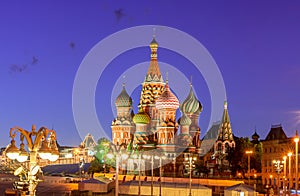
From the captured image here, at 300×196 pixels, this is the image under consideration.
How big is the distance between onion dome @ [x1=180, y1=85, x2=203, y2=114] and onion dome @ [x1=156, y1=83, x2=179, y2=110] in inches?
90.2

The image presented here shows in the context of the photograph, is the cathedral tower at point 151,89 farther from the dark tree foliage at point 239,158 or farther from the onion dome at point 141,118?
the dark tree foliage at point 239,158

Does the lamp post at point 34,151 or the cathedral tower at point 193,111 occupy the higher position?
the cathedral tower at point 193,111

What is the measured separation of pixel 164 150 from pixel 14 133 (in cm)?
5920

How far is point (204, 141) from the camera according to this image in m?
79.3

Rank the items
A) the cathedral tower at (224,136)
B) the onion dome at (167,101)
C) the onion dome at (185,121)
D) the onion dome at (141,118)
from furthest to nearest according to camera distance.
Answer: the onion dome at (141,118) → the onion dome at (167,101) → the onion dome at (185,121) → the cathedral tower at (224,136)

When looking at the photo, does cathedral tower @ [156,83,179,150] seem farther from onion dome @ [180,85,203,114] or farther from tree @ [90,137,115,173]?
tree @ [90,137,115,173]

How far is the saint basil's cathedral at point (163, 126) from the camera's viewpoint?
7262cm

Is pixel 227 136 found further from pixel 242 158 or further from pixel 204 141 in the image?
pixel 242 158

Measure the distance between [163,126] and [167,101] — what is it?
3.93m

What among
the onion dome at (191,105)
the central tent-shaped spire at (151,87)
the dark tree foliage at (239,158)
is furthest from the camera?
the central tent-shaped spire at (151,87)

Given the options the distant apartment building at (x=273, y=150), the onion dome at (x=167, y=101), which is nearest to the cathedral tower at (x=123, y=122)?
the onion dome at (x=167, y=101)

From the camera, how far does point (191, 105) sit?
3098 inches

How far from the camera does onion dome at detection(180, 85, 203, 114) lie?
78.4 m

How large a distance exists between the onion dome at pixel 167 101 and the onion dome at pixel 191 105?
2.29 metres
